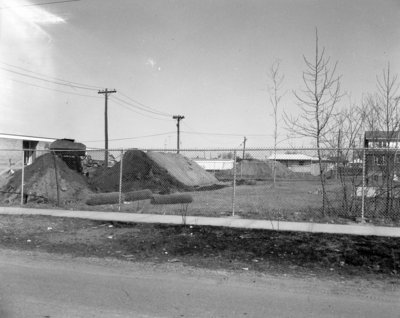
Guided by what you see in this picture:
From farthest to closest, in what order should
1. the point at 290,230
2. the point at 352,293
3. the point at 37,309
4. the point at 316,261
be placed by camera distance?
the point at 290,230, the point at 316,261, the point at 352,293, the point at 37,309

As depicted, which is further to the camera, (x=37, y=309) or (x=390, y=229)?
(x=390, y=229)

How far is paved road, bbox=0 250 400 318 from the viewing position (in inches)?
188

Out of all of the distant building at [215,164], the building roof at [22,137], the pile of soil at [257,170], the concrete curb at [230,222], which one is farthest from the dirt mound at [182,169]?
the distant building at [215,164]

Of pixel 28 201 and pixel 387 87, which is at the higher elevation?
pixel 387 87

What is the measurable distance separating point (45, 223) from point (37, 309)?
7078 mm

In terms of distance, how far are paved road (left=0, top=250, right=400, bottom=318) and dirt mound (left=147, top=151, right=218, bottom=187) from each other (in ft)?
65.2

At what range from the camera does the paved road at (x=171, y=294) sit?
479 cm

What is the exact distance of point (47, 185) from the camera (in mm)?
17328

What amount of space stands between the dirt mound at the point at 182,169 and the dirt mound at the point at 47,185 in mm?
8024

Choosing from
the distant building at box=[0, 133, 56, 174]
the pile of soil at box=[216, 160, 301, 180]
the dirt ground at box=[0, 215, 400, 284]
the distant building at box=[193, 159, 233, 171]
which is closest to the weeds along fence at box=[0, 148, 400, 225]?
the dirt ground at box=[0, 215, 400, 284]

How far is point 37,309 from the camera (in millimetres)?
4746

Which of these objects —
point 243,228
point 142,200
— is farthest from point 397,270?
point 142,200

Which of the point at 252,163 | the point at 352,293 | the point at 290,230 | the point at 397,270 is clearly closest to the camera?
the point at 352,293

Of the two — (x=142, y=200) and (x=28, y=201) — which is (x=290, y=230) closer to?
(x=142, y=200)
